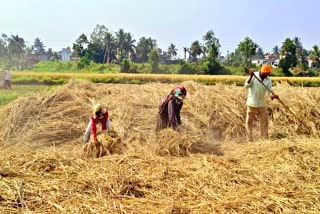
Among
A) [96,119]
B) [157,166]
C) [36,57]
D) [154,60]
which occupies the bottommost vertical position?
[157,166]

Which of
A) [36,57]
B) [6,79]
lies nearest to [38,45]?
[36,57]

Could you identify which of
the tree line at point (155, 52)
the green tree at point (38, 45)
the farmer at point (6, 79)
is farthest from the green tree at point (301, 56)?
the green tree at point (38, 45)

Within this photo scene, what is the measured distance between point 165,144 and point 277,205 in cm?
243

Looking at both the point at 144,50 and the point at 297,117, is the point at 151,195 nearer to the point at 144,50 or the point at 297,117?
the point at 297,117

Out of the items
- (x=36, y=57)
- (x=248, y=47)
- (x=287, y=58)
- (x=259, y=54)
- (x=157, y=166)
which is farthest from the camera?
(x=259, y=54)

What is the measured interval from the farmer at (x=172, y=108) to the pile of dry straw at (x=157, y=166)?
1.11ft

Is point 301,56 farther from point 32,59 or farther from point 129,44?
point 32,59

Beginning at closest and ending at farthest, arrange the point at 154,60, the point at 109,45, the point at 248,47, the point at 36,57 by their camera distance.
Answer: the point at 248,47
the point at 154,60
the point at 109,45
the point at 36,57

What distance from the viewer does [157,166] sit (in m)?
4.16

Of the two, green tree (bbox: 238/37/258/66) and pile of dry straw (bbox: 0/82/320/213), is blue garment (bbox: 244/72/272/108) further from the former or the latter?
green tree (bbox: 238/37/258/66)

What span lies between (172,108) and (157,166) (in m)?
1.71

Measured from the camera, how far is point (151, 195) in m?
3.44

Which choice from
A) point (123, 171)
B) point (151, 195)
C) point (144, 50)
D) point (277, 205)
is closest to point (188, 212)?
point (151, 195)

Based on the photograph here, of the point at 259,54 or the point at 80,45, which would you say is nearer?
the point at 80,45
